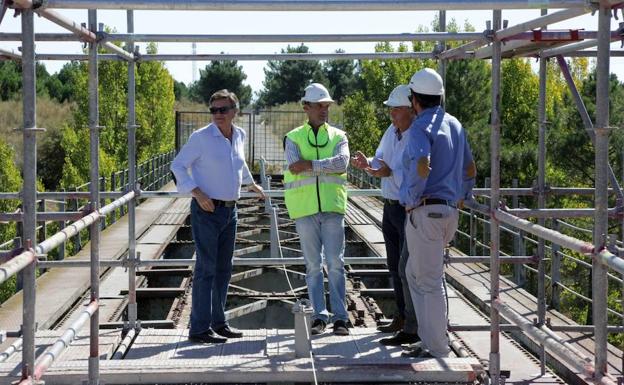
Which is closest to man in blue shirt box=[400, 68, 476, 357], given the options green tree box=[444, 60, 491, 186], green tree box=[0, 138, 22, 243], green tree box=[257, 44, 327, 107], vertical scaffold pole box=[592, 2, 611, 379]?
vertical scaffold pole box=[592, 2, 611, 379]

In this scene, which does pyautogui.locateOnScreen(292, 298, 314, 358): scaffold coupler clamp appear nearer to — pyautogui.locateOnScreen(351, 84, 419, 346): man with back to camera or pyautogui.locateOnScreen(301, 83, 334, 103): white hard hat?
pyautogui.locateOnScreen(351, 84, 419, 346): man with back to camera

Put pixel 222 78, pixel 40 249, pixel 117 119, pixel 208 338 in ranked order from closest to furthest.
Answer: pixel 40 249 < pixel 208 338 < pixel 117 119 < pixel 222 78

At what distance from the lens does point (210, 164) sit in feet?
22.5

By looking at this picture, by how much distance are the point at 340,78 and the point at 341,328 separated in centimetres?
6693

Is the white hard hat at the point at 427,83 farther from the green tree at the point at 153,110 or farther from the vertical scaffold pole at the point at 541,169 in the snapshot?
the green tree at the point at 153,110

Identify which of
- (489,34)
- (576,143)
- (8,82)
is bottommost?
(576,143)

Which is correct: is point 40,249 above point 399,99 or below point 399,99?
below

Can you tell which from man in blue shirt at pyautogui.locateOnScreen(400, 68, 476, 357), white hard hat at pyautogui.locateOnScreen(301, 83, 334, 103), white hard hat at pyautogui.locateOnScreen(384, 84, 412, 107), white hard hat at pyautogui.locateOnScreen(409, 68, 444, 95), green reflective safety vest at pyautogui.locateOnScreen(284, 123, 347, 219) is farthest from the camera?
green reflective safety vest at pyautogui.locateOnScreen(284, 123, 347, 219)

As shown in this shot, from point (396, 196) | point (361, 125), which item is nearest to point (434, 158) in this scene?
point (396, 196)

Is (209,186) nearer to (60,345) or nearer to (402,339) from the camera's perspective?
(402,339)

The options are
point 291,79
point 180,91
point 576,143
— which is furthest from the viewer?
point 180,91

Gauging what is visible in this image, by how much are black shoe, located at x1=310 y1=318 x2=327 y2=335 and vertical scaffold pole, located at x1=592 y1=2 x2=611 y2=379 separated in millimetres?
3102

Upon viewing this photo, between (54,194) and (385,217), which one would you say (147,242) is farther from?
(385,217)

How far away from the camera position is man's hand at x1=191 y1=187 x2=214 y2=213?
6.73m
